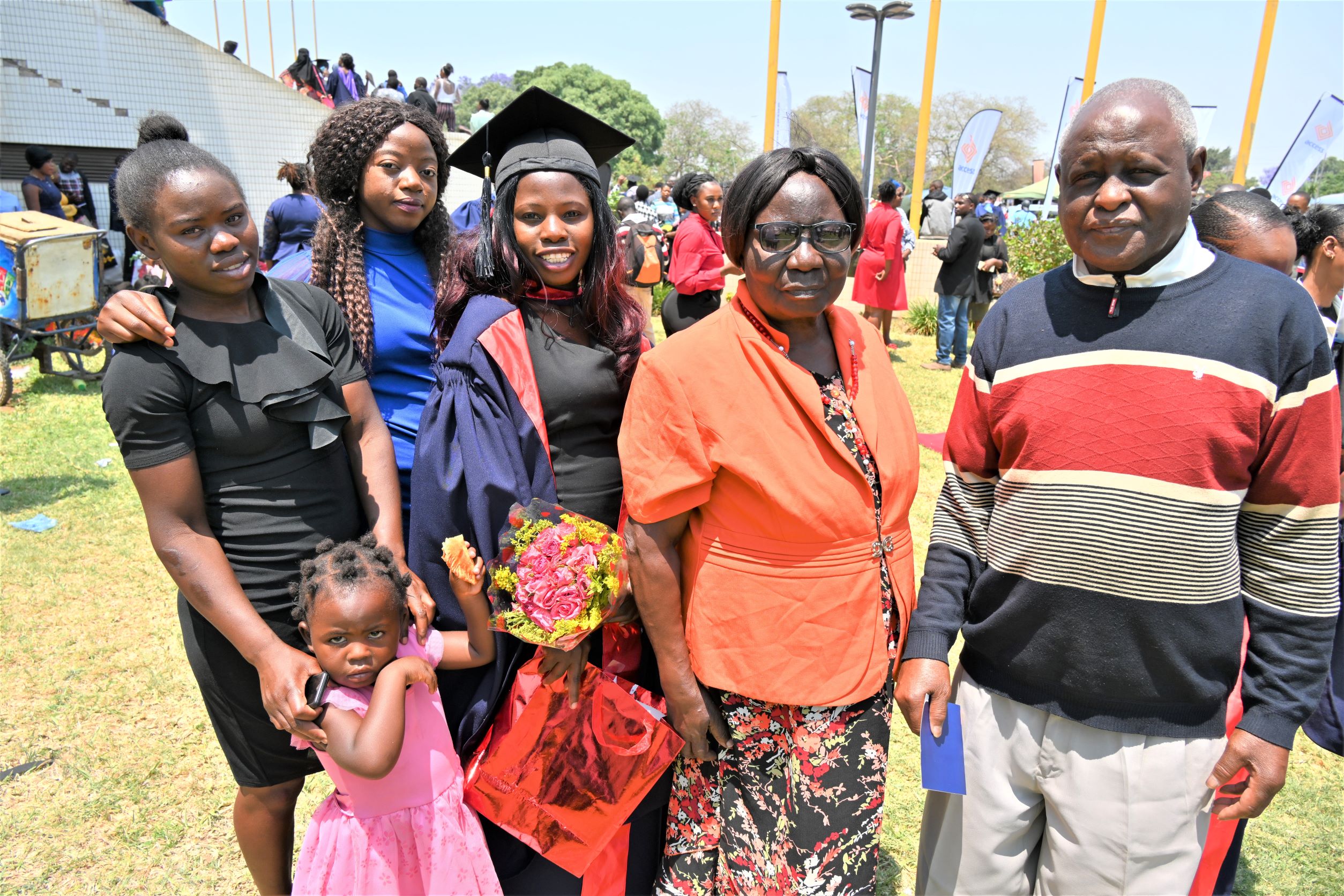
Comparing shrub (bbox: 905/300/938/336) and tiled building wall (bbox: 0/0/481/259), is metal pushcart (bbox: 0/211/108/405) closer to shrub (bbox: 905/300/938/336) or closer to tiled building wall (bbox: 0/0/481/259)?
tiled building wall (bbox: 0/0/481/259)

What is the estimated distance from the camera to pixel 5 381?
775 centimetres

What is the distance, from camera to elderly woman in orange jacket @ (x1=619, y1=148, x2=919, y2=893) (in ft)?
6.34

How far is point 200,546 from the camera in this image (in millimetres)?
1986

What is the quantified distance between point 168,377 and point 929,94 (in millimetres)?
17111

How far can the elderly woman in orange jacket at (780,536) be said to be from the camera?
1.93 meters

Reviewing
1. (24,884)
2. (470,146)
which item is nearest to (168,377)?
(470,146)

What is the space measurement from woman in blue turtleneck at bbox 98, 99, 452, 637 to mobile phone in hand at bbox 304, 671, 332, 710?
0.63m

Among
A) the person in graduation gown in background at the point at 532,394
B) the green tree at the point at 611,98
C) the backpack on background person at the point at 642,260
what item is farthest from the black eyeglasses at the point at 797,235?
the green tree at the point at 611,98

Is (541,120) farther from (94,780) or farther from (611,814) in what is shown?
(94,780)

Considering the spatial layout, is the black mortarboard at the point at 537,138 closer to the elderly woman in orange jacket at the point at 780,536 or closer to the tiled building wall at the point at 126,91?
the elderly woman in orange jacket at the point at 780,536

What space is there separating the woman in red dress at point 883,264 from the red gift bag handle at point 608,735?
915cm

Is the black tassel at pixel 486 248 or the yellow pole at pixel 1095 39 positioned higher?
the yellow pole at pixel 1095 39

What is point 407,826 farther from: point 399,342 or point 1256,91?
point 1256,91

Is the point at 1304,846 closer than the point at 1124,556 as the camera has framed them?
No
